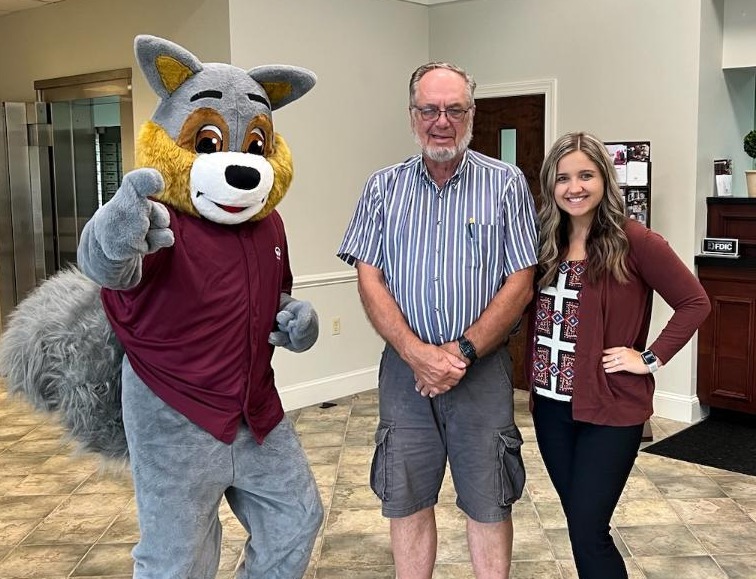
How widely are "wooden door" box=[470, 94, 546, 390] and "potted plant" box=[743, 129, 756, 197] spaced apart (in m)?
1.18

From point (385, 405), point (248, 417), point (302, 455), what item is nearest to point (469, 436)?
point (385, 405)

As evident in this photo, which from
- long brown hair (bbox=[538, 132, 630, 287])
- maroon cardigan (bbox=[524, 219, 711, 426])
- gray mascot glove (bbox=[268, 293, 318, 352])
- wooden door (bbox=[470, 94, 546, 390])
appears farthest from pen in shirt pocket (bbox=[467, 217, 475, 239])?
wooden door (bbox=[470, 94, 546, 390])

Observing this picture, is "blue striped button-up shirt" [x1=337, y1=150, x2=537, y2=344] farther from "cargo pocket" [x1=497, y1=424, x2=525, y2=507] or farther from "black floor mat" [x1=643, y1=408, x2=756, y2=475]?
"black floor mat" [x1=643, y1=408, x2=756, y2=475]

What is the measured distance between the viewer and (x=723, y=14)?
15.6 feet

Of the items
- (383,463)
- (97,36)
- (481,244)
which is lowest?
(383,463)

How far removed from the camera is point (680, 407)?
4801 millimetres

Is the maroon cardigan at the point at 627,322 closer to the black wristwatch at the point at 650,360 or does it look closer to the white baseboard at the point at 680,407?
the black wristwatch at the point at 650,360

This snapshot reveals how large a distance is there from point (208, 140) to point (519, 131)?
3.73 meters

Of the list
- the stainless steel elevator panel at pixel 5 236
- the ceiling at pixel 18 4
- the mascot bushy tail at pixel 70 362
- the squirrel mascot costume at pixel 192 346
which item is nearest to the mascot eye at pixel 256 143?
the squirrel mascot costume at pixel 192 346

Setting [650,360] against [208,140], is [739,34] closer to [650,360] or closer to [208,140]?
[650,360]

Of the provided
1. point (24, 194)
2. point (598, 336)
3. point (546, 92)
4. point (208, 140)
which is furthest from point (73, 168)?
point (598, 336)

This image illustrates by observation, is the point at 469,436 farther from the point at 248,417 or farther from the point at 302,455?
the point at 248,417

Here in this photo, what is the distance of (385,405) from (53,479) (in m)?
2.32

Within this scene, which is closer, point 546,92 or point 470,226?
point 470,226
